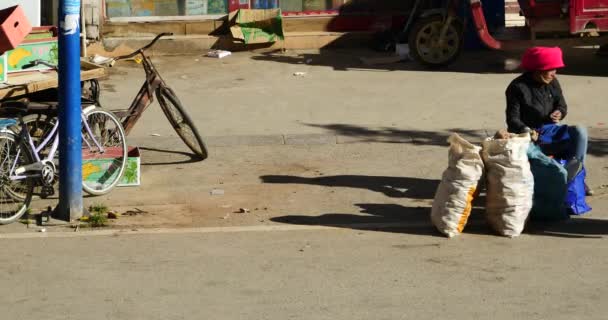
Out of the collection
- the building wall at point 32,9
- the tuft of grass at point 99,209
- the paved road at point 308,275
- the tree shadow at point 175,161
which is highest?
the building wall at point 32,9

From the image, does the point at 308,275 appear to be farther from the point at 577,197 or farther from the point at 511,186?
the point at 577,197

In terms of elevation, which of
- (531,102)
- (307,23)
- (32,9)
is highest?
(32,9)

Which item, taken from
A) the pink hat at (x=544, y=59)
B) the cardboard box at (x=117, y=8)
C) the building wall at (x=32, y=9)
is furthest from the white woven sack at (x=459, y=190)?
the cardboard box at (x=117, y=8)

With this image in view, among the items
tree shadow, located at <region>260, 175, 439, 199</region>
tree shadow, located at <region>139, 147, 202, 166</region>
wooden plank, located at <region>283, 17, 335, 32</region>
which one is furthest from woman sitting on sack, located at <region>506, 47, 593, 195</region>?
wooden plank, located at <region>283, 17, 335, 32</region>

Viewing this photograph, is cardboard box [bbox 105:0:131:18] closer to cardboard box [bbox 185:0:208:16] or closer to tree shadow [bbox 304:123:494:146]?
cardboard box [bbox 185:0:208:16]

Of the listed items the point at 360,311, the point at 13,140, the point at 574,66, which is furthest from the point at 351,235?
the point at 574,66

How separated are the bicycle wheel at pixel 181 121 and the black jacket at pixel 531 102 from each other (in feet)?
9.69

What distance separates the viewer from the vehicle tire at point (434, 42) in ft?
50.2

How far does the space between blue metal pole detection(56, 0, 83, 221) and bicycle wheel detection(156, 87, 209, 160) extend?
186 cm

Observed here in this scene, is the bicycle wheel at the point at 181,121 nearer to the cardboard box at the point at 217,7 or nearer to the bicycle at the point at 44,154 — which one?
the bicycle at the point at 44,154

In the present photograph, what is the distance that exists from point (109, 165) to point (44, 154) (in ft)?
2.33

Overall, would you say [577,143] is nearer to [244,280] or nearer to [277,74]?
[244,280]

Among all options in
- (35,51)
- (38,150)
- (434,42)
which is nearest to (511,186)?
(38,150)

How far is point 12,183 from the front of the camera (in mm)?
8430
